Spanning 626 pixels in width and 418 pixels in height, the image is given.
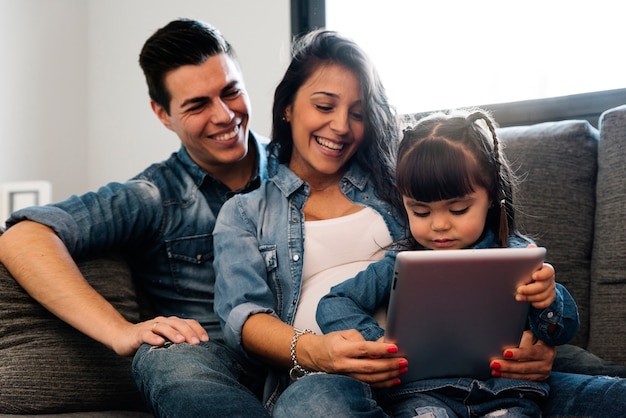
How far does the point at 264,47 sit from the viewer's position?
2.97 meters

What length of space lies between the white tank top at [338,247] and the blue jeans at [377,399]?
31cm

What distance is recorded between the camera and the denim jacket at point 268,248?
1476mm

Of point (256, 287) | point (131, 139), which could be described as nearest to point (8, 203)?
point (131, 139)

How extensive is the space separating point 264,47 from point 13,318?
5.69 ft

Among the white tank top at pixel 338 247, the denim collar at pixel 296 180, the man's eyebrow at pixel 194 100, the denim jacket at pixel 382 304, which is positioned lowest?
the denim jacket at pixel 382 304

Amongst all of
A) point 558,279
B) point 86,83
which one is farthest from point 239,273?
point 86,83

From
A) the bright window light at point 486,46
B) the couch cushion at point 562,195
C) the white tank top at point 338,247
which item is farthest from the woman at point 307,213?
the bright window light at point 486,46

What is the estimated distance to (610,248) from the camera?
1759 millimetres

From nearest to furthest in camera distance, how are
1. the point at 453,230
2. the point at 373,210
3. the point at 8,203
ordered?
the point at 453,230 < the point at 373,210 < the point at 8,203

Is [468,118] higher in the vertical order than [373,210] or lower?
higher

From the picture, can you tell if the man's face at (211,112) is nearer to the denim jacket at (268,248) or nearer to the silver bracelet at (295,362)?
the denim jacket at (268,248)

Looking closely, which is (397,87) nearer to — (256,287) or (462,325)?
(256,287)

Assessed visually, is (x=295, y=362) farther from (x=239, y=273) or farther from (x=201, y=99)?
(x=201, y=99)

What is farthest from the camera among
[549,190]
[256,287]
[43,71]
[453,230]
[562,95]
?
[43,71]
